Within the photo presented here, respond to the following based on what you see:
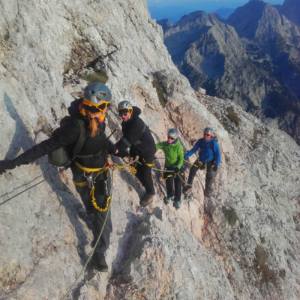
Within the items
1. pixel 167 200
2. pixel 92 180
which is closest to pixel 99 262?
pixel 92 180

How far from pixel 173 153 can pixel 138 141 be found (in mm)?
2586

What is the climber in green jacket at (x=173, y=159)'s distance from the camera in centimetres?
886

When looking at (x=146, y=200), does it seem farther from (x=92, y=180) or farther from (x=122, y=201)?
(x=92, y=180)

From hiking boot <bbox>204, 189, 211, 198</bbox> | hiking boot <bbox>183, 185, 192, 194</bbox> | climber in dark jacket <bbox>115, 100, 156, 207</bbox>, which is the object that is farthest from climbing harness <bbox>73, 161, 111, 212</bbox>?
hiking boot <bbox>204, 189, 211, 198</bbox>

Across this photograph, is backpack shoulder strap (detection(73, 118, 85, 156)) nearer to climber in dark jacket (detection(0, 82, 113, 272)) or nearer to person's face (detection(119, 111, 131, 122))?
climber in dark jacket (detection(0, 82, 113, 272))

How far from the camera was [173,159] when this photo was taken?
9133 millimetres

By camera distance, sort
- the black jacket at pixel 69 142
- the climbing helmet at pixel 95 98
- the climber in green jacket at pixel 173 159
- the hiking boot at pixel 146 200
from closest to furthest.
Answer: the black jacket at pixel 69 142 → the climbing helmet at pixel 95 98 → the hiking boot at pixel 146 200 → the climber in green jacket at pixel 173 159

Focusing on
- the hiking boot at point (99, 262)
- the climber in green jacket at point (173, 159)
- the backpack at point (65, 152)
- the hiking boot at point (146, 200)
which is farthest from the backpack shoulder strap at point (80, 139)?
the climber in green jacket at point (173, 159)

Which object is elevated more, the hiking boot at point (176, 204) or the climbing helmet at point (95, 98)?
the climbing helmet at point (95, 98)

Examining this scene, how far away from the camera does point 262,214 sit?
14.0 m

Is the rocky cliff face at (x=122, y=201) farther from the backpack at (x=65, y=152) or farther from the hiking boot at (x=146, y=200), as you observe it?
the backpack at (x=65, y=152)

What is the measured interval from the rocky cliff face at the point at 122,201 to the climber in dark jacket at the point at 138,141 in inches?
31.6

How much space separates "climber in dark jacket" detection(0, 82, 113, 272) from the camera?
405cm

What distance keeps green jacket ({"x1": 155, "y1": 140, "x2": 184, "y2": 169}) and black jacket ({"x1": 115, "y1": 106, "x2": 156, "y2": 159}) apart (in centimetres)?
188
